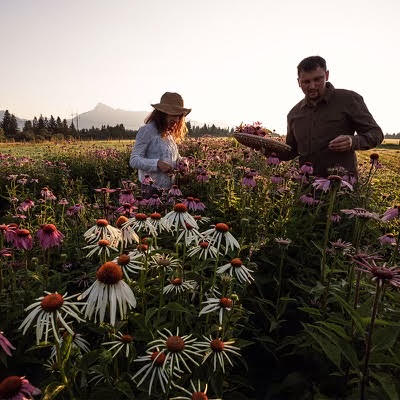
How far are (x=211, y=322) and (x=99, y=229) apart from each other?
752 millimetres

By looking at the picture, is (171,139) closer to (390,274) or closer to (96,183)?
(390,274)

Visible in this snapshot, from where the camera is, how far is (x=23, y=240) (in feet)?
6.18

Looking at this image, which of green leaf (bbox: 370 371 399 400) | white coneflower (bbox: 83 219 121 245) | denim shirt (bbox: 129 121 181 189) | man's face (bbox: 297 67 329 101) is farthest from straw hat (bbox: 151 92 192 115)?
green leaf (bbox: 370 371 399 400)

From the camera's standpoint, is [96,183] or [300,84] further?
[96,183]

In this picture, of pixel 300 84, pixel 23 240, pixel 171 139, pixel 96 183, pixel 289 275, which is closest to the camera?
pixel 23 240

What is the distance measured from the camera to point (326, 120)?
145 inches

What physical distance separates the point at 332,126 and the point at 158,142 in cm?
189

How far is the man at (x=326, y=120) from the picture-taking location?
351 cm

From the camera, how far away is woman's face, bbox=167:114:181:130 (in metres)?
3.93

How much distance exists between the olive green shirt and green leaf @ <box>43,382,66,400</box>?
124 inches

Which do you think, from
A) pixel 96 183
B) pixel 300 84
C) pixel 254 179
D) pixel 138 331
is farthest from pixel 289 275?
pixel 96 183

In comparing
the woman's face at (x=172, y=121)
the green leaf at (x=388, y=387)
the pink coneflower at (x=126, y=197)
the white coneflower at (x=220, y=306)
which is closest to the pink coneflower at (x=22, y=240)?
the white coneflower at (x=220, y=306)

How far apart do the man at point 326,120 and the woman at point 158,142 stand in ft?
4.25

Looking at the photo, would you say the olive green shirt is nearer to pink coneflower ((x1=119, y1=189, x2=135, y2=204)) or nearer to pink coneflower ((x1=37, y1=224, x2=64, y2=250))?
pink coneflower ((x1=119, y1=189, x2=135, y2=204))
